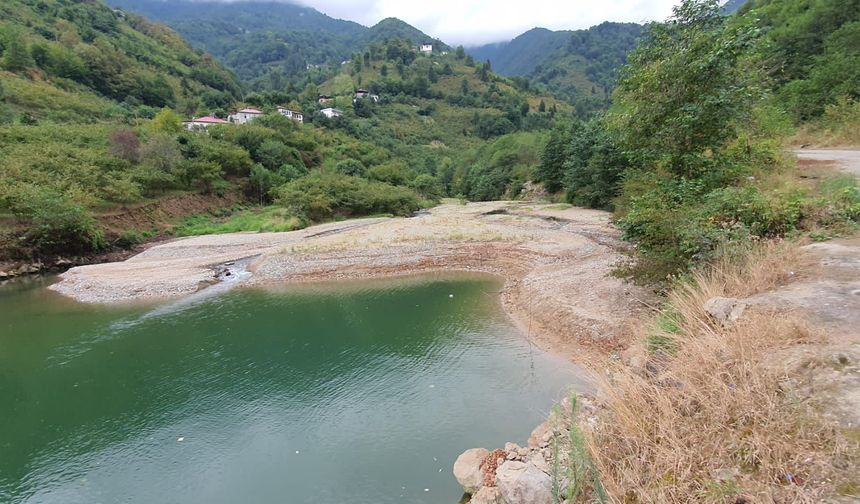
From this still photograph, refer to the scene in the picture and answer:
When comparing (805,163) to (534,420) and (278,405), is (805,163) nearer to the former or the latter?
(534,420)

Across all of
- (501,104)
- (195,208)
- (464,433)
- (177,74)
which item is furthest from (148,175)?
(501,104)

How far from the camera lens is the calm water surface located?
890cm

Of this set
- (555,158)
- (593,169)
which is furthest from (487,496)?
(555,158)

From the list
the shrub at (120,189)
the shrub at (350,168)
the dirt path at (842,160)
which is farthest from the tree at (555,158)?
the shrub at (120,189)

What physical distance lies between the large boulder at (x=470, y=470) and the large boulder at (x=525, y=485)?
1.01 m

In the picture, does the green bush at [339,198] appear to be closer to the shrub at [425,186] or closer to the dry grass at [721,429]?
the shrub at [425,186]

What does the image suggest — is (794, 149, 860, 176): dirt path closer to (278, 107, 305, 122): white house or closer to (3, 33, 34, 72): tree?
(3, 33, 34, 72): tree

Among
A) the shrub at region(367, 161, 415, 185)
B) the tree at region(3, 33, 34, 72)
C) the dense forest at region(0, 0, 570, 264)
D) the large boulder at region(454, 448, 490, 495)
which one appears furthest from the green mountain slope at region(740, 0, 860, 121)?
the tree at region(3, 33, 34, 72)

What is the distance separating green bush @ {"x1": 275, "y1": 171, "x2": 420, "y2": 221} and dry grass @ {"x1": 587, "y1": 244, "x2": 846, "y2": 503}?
4601 centimetres

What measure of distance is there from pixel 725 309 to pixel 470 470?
5.42 meters

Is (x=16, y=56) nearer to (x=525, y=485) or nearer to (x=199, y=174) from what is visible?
(x=199, y=174)

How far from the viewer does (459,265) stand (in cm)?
2609

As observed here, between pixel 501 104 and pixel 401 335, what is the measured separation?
150 m

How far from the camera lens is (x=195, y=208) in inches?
1911
